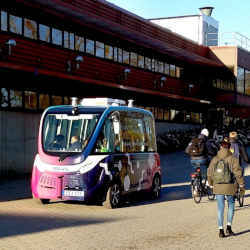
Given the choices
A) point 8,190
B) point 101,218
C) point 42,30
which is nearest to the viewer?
point 101,218

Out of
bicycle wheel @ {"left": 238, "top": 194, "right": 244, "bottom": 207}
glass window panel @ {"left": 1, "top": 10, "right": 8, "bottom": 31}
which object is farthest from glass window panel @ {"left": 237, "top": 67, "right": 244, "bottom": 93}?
bicycle wheel @ {"left": 238, "top": 194, "right": 244, "bottom": 207}

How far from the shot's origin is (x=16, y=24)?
921 inches

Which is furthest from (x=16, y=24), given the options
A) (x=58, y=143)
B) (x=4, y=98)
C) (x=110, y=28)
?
(x=58, y=143)

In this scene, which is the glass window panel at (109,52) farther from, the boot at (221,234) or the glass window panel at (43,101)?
the boot at (221,234)

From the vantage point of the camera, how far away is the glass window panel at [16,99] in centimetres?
2298

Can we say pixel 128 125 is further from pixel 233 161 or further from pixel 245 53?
pixel 245 53

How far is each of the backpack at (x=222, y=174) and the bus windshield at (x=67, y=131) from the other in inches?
190

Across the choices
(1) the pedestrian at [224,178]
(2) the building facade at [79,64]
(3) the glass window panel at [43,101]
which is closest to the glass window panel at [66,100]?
(2) the building facade at [79,64]

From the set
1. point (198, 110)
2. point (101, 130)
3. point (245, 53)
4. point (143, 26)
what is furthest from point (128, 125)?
point (245, 53)

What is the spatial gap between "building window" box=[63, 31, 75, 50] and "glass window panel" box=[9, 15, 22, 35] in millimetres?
3626

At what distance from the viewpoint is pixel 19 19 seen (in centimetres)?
2358

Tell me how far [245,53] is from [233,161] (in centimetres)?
3975

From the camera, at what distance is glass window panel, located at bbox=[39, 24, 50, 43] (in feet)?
82.4

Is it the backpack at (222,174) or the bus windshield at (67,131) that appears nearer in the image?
the backpack at (222,174)
